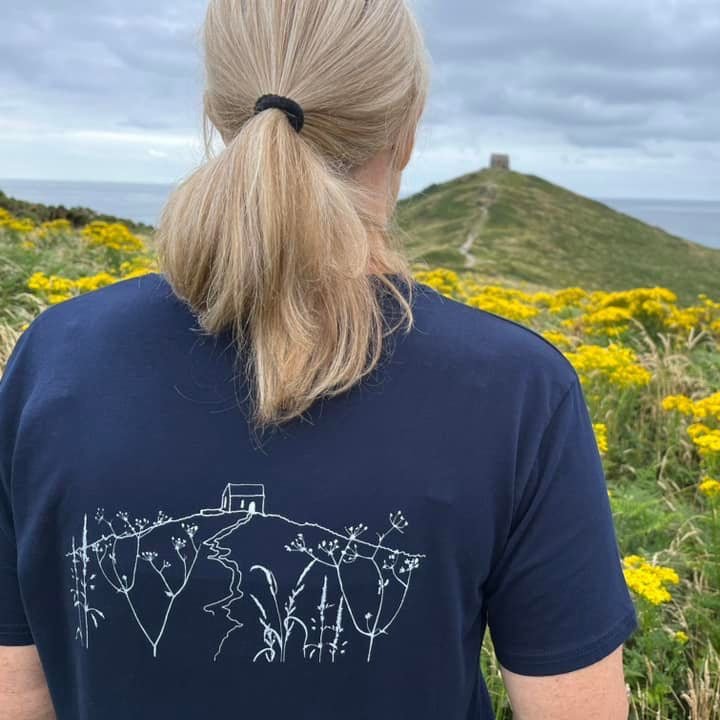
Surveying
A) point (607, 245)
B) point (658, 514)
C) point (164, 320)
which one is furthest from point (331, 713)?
point (607, 245)

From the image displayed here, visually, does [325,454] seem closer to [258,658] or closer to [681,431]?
[258,658]

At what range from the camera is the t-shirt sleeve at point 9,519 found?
1.30 meters

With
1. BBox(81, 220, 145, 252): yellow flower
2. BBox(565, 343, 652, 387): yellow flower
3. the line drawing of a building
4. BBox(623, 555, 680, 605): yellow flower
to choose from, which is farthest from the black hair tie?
BBox(81, 220, 145, 252): yellow flower

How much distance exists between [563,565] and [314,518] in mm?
361

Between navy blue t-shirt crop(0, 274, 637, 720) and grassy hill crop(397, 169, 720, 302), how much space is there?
22.6 meters

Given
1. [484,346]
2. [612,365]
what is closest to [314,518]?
[484,346]

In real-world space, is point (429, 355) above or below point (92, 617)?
above

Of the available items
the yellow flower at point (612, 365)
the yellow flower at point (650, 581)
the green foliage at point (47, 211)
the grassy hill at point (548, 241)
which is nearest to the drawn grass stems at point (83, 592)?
the yellow flower at point (650, 581)

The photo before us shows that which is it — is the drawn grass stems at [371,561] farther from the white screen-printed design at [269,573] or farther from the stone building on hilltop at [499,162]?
the stone building on hilltop at [499,162]

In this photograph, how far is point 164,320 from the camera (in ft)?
4.13

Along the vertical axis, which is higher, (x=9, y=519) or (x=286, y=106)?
(x=286, y=106)

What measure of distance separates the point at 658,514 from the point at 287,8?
3.06 metres

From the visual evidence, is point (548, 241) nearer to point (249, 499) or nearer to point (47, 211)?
point (47, 211)

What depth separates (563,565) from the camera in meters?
1.20
